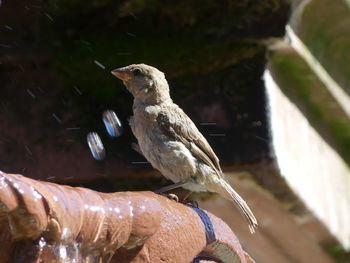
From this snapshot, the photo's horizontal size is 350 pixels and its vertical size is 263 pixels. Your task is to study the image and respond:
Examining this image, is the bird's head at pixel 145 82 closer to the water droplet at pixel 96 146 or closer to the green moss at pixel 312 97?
the water droplet at pixel 96 146

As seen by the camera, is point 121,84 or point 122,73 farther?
point 121,84

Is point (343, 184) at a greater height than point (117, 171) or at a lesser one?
lesser

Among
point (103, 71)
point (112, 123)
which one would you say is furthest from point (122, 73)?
point (112, 123)

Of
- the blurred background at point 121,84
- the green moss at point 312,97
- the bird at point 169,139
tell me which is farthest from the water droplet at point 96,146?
the green moss at point 312,97

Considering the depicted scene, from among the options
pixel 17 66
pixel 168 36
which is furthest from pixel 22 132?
pixel 168 36

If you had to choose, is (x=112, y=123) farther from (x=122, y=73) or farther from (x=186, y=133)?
(x=186, y=133)

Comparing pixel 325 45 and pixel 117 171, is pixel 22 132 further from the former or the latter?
pixel 325 45
